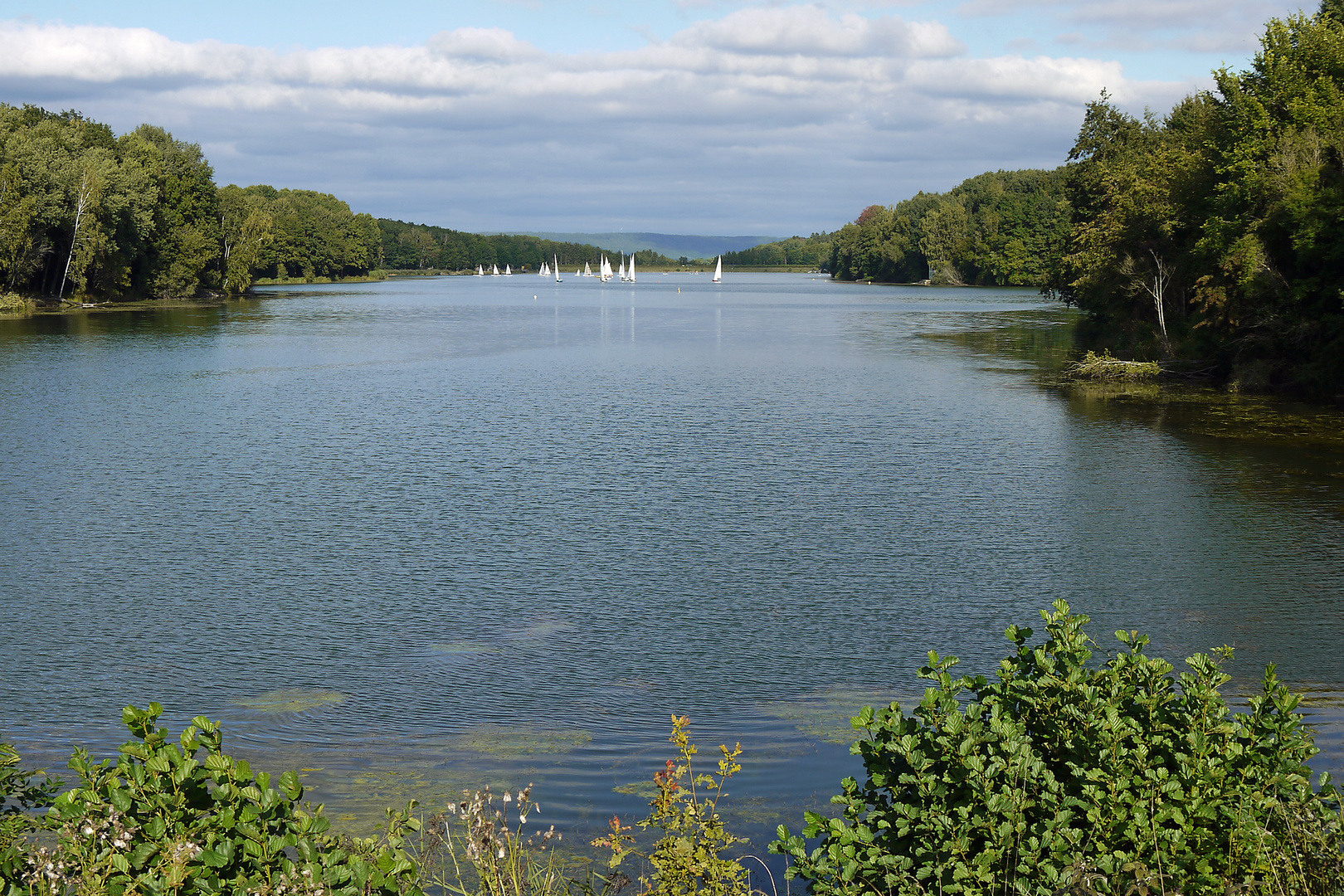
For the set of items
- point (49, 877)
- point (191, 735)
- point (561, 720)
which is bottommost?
point (561, 720)

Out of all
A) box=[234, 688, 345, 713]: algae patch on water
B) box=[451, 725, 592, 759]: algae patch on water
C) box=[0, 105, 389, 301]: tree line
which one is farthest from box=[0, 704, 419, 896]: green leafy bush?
box=[0, 105, 389, 301]: tree line

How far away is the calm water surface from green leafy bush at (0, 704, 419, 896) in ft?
11.1

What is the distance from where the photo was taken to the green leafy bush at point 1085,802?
18.2 feet

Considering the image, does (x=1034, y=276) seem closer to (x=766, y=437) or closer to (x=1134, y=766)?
(x=766, y=437)

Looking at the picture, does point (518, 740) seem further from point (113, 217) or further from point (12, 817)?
point (113, 217)

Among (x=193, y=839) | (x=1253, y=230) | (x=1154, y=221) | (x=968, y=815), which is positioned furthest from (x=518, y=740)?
(x=1154, y=221)

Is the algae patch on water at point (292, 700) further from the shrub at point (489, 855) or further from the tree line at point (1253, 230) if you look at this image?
the tree line at point (1253, 230)

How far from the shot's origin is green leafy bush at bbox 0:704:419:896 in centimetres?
486

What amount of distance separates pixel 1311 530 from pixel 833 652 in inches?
394

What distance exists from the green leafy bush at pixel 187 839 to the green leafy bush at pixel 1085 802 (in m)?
2.20

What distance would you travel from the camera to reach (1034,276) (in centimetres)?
14812

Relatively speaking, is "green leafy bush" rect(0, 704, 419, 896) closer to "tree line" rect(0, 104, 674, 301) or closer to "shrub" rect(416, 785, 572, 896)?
"shrub" rect(416, 785, 572, 896)

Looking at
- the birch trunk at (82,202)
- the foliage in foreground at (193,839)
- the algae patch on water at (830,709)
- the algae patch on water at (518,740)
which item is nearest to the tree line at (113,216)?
the birch trunk at (82,202)

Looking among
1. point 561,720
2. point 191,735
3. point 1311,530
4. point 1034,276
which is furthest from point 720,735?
point 1034,276
